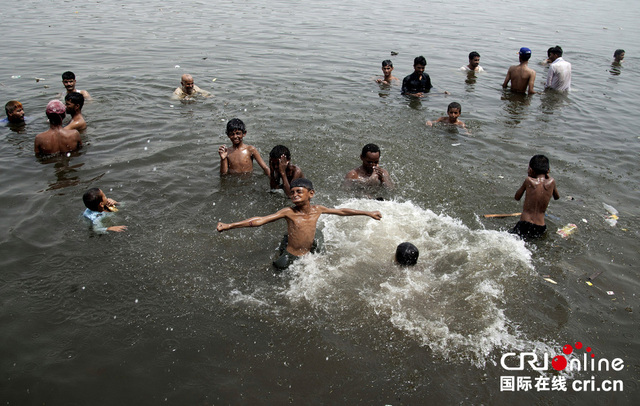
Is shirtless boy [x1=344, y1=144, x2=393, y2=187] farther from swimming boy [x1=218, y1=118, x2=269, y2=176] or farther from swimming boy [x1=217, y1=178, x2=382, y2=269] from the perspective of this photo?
swimming boy [x1=217, y1=178, x2=382, y2=269]

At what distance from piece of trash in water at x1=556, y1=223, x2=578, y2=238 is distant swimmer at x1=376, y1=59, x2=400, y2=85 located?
23.8 ft

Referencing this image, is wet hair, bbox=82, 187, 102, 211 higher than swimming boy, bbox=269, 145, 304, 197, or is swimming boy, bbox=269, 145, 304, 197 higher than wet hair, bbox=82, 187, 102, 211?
swimming boy, bbox=269, 145, 304, 197

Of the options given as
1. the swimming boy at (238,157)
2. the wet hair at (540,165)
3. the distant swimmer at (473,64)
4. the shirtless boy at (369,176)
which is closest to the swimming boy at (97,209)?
the swimming boy at (238,157)

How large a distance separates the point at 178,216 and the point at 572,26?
25339 millimetres

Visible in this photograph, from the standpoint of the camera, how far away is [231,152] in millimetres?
6762

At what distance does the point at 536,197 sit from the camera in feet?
17.2

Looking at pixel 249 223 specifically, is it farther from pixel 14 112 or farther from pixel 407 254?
pixel 14 112

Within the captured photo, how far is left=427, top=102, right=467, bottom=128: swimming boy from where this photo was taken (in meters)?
8.78

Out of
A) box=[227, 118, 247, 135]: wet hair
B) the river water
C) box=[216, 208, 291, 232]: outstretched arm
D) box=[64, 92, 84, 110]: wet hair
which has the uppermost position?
box=[64, 92, 84, 110]: wet hair

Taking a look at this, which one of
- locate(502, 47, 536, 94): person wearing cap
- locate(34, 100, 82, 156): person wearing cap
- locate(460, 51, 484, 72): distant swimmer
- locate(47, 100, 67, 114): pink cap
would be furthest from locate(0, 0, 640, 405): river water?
locate(460, 51, 484, 72): distant swimmer

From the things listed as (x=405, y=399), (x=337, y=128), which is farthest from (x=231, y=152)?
(x=405, y=399)

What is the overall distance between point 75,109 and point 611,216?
9.24 m

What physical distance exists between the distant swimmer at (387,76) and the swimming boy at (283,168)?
658cm

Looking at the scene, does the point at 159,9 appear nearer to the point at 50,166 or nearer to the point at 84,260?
the point at 50,166
